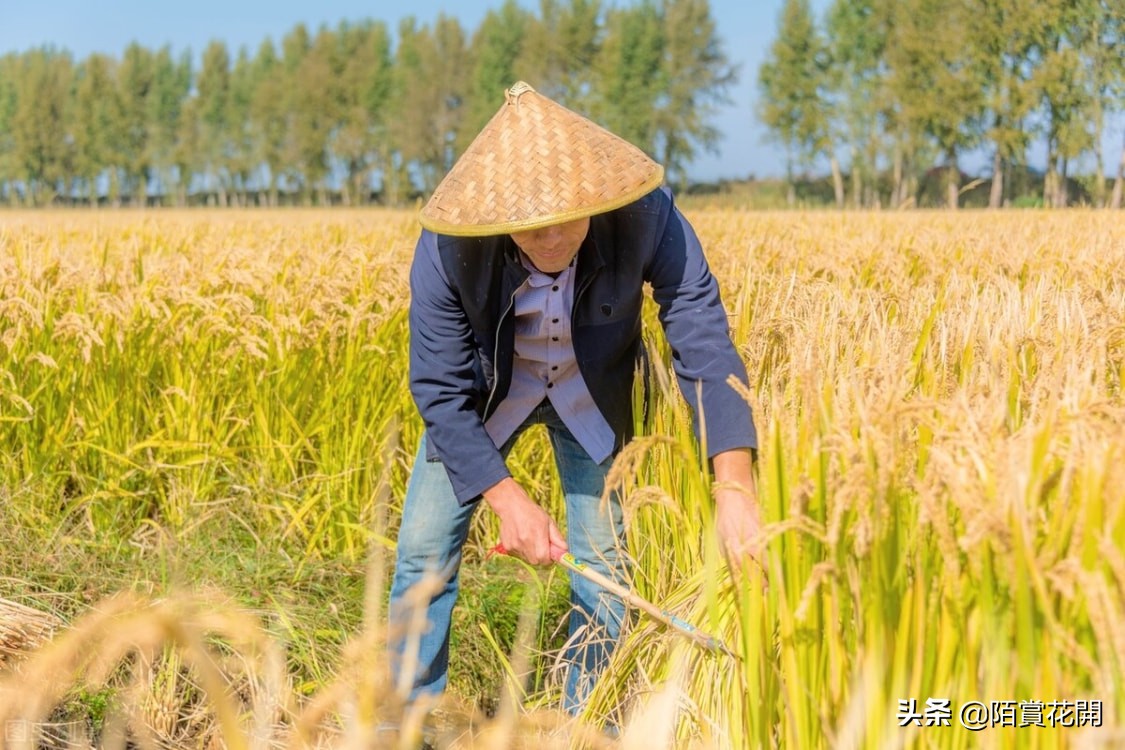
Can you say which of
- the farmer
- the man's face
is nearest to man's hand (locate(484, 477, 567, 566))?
the farmer

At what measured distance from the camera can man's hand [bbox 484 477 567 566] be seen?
2.13 metres

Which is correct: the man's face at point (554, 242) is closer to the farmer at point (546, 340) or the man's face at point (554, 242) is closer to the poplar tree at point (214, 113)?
the farmer at point (546, 340)

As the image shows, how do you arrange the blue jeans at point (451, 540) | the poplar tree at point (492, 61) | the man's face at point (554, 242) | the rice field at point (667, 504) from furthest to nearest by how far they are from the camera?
the poplar tree at point (492, 61)
the blue jeans at point (451, 540)
the man's face at point (554, 242)
the rice field at point (667, 504)

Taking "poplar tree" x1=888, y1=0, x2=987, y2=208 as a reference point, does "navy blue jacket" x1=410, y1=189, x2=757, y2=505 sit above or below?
below

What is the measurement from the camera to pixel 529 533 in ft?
7.02

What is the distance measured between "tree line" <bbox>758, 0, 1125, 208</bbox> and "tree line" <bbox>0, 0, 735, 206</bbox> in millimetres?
7591

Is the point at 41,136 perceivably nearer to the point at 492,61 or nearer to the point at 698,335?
the point at 492,61

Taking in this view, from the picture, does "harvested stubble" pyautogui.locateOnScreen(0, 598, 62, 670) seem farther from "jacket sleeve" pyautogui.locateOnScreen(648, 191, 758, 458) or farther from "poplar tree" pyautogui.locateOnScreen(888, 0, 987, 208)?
"poplar tree" pyautogui.locateOnScreen(888, 0, 987, 208)

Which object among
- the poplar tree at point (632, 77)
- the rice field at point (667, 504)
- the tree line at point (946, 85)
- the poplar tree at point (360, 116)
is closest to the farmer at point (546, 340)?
the rice field at point (667, 504)

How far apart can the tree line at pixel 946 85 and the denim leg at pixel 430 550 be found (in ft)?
87.3

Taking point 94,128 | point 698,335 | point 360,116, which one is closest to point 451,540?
point 698,335

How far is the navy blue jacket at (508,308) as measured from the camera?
89.4 inches

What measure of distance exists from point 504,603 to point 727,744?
1881 mm

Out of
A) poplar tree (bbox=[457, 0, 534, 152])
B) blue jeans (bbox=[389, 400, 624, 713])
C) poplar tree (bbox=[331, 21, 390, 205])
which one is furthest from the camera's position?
poplar tree (bbox=[331, 21, 390, 205])
